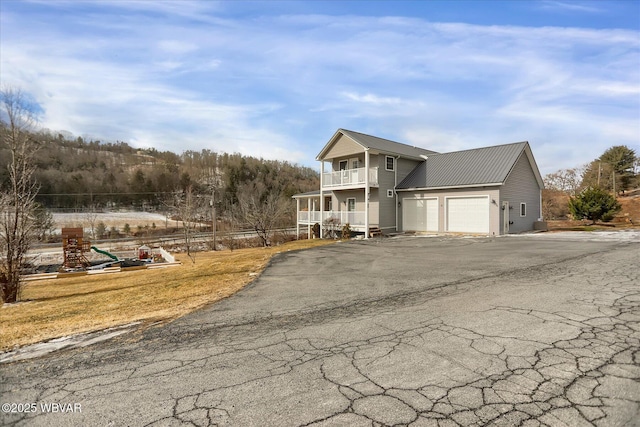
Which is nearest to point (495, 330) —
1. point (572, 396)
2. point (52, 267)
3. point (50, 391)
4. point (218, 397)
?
point (572, 396)

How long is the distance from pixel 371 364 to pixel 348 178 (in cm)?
2001

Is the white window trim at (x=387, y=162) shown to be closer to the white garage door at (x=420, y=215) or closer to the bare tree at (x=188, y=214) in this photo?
the white garage door at (x=420, y=215)

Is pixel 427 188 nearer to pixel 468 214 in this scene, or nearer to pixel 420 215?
pixel 420 215

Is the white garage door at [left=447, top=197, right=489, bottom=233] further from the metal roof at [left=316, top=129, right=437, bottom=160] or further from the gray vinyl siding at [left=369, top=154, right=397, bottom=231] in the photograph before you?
the metal roof at [left=316, top=129, right=437, bottom=160]

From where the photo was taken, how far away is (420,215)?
21828 mm

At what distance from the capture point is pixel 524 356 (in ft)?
11.3

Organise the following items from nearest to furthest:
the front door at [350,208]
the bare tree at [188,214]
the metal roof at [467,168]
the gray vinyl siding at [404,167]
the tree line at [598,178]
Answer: the metal roof at [467,168]
the front door at [350,208]
the gray vinyl siding at [404,167]
the bare tree at [188,214]
the tree line at [598,178]

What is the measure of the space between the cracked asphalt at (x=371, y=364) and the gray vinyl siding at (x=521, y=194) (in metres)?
13.9

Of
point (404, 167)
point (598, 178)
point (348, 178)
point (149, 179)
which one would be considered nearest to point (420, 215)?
point (404, 167)

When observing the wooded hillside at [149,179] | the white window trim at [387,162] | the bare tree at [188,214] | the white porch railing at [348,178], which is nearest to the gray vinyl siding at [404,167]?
the white window trim at [387,162]

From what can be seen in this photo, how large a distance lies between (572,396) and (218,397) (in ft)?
9.62

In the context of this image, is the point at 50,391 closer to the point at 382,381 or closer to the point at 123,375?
the point at 123,375

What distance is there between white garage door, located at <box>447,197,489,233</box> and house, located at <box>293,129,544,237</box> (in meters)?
0.05

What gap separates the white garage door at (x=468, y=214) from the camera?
18969mm
